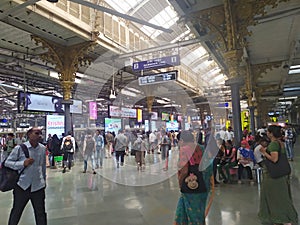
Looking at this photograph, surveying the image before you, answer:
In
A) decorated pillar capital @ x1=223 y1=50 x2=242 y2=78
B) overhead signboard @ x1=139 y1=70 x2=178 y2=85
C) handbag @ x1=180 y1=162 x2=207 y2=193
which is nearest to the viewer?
handbag @ x1=180 y1=162 x2=207 y2=193


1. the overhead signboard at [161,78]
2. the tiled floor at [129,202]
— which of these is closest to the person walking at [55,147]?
the tiled floor at [129,202]

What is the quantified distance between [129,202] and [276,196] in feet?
8.11

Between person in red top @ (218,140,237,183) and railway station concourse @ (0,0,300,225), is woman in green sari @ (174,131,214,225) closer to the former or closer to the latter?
railway station concourse @ (0,0,300,225)

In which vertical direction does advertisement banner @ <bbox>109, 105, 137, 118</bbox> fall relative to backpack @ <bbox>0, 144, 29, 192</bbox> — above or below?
above

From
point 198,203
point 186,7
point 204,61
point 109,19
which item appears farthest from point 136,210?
point 204,61

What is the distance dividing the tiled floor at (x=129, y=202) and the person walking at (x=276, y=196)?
1.47 feet

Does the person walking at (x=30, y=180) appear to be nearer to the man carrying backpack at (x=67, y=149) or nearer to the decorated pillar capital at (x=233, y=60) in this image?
the decorated pillar capital at (x=233, y=60)

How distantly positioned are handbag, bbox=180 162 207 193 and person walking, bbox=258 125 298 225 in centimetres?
106

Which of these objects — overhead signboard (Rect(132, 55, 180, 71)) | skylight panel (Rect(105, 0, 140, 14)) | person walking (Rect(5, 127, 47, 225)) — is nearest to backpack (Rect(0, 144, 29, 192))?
person walking (Rect(5, 127, 47, 225))

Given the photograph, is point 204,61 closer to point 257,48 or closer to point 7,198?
point 257,48

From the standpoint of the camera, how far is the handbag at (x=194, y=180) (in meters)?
2.26

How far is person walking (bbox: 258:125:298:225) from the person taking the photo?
9.29ft

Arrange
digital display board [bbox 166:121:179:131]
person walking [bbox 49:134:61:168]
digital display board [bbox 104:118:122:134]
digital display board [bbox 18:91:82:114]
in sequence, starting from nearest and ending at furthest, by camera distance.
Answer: person walking [bbox 49:134:61:168] < digital display board [bbox 18:91:82:114] < digital display board [bbox 104:118:122:134] < digital display board [bbox 166:121:179:131]

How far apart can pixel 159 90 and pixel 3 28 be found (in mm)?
11889
